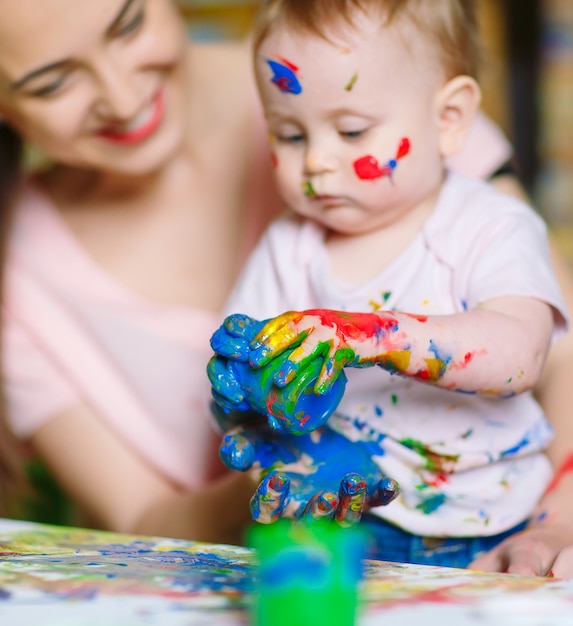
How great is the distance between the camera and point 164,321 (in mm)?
1334

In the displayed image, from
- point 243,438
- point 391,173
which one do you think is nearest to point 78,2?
point 391,173

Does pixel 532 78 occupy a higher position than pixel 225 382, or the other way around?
pixel 532 78

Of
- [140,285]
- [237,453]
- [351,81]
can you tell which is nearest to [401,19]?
[351,81]

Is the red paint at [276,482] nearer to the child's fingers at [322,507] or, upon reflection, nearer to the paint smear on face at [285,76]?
the child's fingers at [322,507]

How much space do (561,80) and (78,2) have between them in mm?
2104

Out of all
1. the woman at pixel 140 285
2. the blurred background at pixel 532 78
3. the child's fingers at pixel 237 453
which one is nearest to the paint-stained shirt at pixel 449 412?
the child's fingers at pixel 237 453

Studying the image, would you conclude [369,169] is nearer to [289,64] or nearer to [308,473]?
[289,64]

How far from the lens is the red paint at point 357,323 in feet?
2.34

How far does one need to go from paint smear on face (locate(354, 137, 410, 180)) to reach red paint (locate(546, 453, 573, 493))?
1.17ft

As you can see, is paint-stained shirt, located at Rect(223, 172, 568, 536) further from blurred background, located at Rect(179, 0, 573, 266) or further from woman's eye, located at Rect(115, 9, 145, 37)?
blurred background, located at Rect(179, 0, 573, 266)

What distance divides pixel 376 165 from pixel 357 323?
0.21 meters

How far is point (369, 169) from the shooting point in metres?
0.87

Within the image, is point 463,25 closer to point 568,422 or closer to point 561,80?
point 568,422

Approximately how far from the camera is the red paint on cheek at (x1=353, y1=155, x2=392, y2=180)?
87 centimetres
